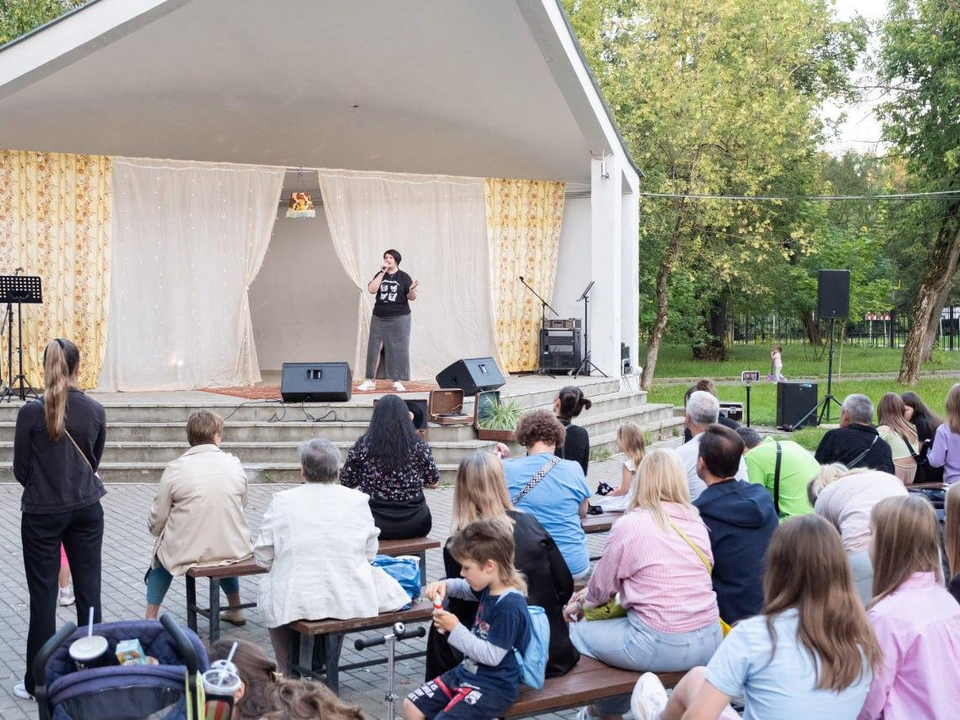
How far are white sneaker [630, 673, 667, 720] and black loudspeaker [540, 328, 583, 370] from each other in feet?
36.2

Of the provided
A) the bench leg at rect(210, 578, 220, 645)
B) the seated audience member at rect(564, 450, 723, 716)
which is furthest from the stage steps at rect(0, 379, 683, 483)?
the seated audience member at rect(564, 450, 723, 716)

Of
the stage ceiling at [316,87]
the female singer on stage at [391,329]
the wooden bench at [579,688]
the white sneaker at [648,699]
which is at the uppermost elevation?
the stage ceiling at [316,87]

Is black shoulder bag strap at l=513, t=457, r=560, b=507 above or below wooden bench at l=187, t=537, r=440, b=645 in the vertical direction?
above

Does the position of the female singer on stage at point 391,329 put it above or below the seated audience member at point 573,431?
above

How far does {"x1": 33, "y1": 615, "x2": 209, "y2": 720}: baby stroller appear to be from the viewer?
2.54 metres

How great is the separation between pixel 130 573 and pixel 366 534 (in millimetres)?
3110

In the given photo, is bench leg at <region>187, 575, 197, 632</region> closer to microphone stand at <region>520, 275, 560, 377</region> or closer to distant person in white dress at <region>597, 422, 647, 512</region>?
distant person in white dress at <region>597, 422, 647, 512</region>

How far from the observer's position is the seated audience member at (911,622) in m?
2.90

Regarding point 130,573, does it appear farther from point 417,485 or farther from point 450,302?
point 450,302

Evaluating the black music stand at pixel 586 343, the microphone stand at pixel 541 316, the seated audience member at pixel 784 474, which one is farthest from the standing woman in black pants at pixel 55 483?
the microphone stand at pixel 541 316

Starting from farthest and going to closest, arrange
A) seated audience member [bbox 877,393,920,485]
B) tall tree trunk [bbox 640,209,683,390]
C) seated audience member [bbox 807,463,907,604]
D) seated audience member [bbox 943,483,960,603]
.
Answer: tall tree trunk [bbox 640,209,683,390] → seated audience member [bbox 877,393,920,485] → seated audience member [bbox 807,463,907,604] → seated audience member [bbox 943,483,960,603]

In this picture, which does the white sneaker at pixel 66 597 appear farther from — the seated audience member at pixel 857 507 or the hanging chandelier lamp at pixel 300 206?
the hanging chandelier lamp at pixel 300 206

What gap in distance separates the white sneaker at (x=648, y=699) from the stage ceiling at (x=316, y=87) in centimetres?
935

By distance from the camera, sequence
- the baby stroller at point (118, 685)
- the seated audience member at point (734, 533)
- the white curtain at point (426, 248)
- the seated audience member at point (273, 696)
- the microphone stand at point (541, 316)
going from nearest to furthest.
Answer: the seated audience member at point (273, 696) < the baby stroller at point (118, 685) < the seated audience member at point (734, 533) < the white curtain at point (426, 248) < the microphone stand at point (541, 316)
